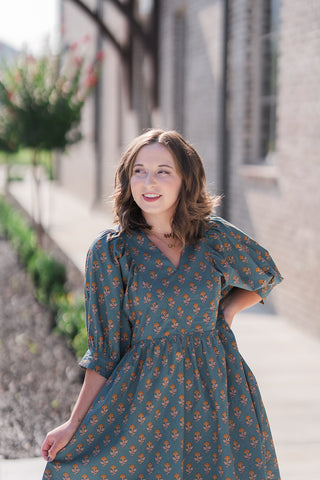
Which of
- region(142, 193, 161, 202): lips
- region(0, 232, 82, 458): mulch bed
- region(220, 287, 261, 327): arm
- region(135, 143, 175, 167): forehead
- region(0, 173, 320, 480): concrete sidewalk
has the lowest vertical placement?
region(0, 232, 82, 458): mulch bed

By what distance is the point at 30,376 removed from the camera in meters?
5.34

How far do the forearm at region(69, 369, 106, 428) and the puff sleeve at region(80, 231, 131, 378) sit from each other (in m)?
0.02

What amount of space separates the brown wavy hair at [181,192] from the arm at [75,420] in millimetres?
483

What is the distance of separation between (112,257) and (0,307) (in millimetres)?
5649

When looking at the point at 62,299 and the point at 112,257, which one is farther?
the point at 62,299

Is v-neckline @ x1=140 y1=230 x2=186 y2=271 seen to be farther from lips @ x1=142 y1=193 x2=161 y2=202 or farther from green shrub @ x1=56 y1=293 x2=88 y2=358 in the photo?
green shrub @ x1=56 y1=293 x2=88 y2=358

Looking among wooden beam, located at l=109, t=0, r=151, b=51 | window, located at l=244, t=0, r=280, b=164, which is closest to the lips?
window, located at l=244, t=0, r=280, b=164

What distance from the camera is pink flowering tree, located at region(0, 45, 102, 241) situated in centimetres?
903

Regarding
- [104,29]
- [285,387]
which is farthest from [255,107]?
[104,29]

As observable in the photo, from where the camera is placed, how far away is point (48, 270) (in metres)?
7.14

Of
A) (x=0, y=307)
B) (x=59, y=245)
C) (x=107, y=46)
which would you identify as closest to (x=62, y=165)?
(x=107, y=46)

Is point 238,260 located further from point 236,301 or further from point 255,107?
point 255,107

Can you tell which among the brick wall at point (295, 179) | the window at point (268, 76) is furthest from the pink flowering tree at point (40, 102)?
the brick wall at point (295, 179)

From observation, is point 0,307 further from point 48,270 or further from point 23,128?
point 23,128
